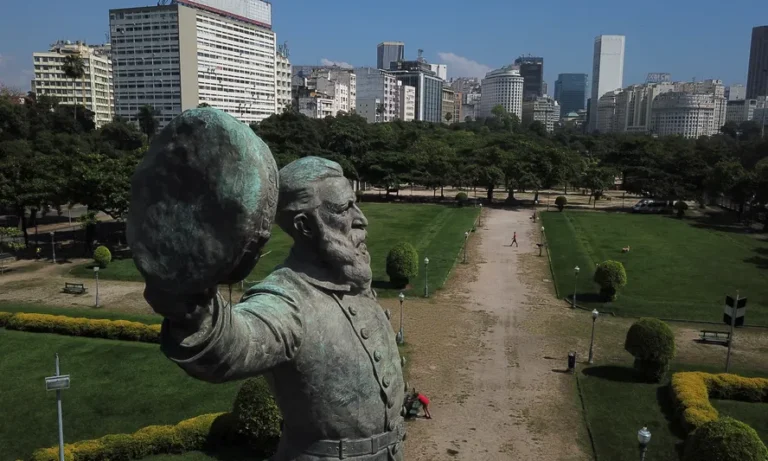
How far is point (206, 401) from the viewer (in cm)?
1495

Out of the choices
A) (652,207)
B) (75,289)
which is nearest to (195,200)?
(75,289)

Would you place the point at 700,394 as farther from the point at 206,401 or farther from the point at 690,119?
the point at 690,119

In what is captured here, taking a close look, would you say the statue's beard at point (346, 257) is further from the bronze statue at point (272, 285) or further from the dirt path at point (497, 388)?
the dirt path at point (497, 388)

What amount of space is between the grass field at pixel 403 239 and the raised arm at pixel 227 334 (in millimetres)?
14950

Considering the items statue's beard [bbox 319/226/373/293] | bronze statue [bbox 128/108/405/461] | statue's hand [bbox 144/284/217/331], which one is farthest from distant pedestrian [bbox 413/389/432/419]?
statue's hand [bbox 144/284/217/331]

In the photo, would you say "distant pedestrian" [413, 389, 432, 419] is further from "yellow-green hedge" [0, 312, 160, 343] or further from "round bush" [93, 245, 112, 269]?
"round bush" [93, 245, 112, 269]

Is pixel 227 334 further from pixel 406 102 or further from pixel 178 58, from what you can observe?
pixel 406 102

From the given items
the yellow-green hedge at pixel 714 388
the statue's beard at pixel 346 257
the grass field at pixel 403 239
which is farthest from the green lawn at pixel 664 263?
the statue's beard at pixel 346 257

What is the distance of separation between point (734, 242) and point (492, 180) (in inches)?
814

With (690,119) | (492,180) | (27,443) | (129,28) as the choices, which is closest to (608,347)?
(27,443)

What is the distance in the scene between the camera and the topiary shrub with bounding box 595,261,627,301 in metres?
23.7

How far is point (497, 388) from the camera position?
16.2m

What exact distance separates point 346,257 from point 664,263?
30.4 metres

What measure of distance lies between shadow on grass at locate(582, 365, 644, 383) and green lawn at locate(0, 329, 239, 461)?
32.8 ft
